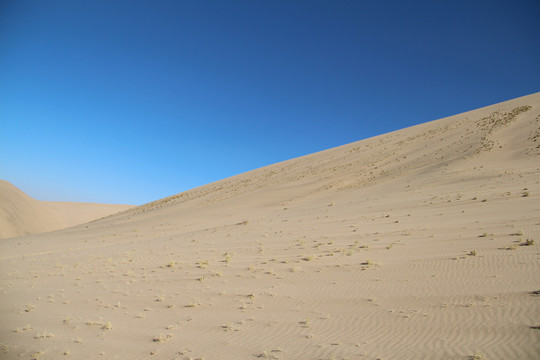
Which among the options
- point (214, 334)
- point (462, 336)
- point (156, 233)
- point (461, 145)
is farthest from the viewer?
point (461, 145)

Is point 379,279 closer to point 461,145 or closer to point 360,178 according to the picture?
point 360,178

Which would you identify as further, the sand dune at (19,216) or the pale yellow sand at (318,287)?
the sand dune at (19,216)

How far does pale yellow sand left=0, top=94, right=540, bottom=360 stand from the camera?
4809 mm

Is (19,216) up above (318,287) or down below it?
below

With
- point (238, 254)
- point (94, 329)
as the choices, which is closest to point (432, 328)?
point (94, 329)

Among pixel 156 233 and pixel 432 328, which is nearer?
pixel 432 328

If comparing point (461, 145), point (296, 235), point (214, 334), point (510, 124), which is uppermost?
point (510, 124)

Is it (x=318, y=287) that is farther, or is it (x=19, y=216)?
(x=19, y=216)

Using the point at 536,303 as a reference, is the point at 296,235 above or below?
above

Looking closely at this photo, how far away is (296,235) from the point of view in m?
13.2

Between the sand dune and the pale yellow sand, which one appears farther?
the sand dune

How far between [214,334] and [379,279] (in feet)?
12.7

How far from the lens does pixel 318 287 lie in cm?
717

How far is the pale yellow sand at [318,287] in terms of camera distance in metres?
4.81
